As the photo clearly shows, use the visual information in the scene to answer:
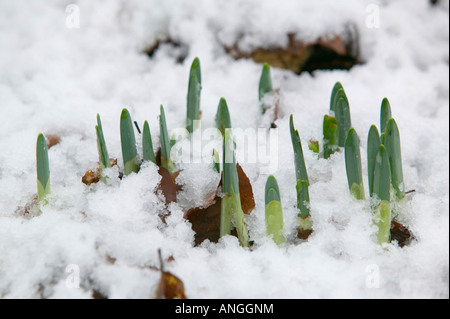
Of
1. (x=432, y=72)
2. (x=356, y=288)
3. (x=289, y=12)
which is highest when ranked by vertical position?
(x=289, y=12)

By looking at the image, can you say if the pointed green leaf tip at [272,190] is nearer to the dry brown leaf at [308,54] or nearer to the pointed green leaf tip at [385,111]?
the pointed green leaf tip at [385,111]

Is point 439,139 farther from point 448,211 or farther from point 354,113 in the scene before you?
point 448,211

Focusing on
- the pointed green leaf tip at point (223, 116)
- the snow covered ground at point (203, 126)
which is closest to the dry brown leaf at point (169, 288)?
the snow covered ground at point (203, 126)

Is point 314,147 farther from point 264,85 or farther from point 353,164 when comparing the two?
point 264,85

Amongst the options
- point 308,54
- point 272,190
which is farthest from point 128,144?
point 308,54

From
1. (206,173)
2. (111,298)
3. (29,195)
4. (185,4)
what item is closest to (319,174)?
(206,173)

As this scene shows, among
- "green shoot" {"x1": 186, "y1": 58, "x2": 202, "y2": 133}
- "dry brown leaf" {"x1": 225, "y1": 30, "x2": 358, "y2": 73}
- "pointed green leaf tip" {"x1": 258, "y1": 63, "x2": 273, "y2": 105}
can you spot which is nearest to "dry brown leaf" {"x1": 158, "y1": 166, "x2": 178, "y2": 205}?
"green shoot" {"x1": 186, "y1": 58, "x2": 202, "y2": 133}

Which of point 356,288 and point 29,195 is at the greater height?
point 29,195
